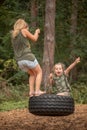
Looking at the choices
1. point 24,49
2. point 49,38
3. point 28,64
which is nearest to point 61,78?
point 28,64

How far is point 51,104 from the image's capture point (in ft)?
27.5

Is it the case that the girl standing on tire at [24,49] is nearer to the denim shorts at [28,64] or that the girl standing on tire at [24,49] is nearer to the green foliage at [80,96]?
the denim shorts at [28,64]

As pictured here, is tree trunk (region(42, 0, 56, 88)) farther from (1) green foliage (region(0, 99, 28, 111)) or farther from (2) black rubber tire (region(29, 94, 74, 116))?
(2) black rubber tire (region(29, 94, 74, 116))

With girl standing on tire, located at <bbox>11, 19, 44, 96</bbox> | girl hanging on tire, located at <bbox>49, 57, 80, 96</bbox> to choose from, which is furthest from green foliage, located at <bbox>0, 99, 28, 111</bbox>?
girl standing on tire, located at <bbox>11, 19, 44, 96</bbox>

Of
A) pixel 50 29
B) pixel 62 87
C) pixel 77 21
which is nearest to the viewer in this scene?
pixel 62 87

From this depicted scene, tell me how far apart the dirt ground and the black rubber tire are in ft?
18.4

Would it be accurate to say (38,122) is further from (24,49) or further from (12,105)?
(24,49)

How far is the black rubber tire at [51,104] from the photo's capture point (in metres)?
8.37

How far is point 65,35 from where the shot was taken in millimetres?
24422

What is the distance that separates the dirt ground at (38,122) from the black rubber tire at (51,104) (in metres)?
5.62

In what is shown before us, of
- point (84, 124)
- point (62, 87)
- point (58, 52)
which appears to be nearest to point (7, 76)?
point (58, 52)

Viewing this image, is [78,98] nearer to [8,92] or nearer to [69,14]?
[8,92]

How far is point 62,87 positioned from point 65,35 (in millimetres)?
15786

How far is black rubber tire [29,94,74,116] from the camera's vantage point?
837 cm
